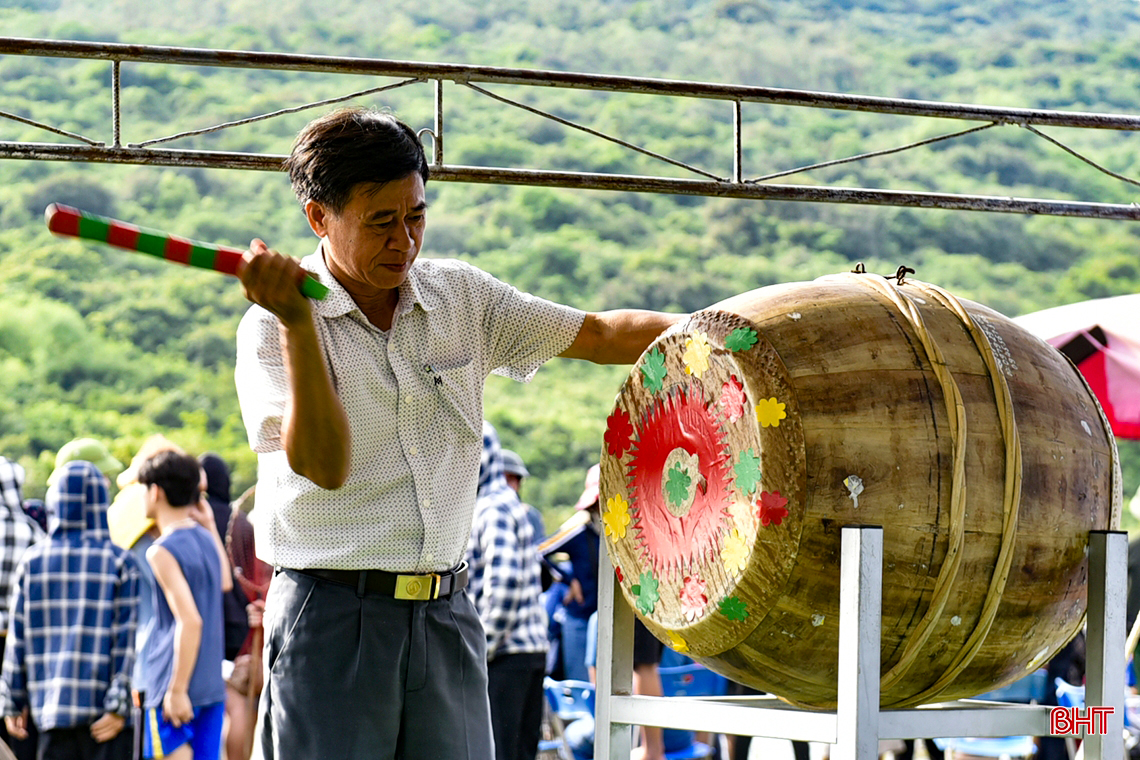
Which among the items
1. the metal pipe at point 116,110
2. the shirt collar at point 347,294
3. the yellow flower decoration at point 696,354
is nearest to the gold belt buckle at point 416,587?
the shirt collar at point 347,294

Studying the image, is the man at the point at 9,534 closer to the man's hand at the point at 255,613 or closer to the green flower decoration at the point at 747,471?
the man's hand at the point at 255,613

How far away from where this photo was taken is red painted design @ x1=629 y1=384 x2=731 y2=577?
211cm

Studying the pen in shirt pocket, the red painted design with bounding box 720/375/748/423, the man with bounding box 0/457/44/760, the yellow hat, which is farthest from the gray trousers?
the yellow hat

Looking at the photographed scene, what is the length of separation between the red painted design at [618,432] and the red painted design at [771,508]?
0.41 m

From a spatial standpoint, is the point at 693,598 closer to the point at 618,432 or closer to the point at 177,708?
the point at 618,432

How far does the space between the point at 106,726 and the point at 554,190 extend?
41.4 metres

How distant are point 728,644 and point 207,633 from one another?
140 inches

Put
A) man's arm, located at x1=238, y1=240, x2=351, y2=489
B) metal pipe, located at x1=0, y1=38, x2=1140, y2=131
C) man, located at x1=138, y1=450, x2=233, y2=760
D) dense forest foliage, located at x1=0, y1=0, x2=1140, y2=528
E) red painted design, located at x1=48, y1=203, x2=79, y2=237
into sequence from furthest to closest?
1. dense forest foliage, located at x1=0, y1=0, x2=1140, y2=528
2. man, located at x1=138, y1=450, x2=233, y2=760
3. metal pipe, located at x1=0, y1=38, x2=1140, y2=131
4. man's arm, located at x1=238, y1=240, x2=351, y2=489
5. red painted design, located at x1=48, y1=203, x2=79, y2=237

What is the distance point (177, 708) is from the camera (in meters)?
5.06

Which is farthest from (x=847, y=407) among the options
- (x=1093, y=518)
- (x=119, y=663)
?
(x=119, y=663)

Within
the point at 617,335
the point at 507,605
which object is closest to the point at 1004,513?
the point at 617,335

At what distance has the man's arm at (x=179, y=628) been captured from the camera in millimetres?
5031

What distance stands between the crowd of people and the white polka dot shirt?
2703 mm

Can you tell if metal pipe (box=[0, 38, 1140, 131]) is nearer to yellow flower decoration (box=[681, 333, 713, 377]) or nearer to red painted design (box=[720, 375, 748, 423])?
yellow flower decoration (box=[681, 333, 713, 377])
